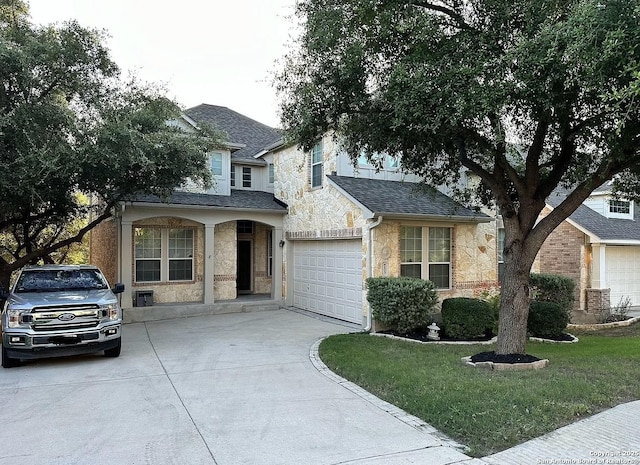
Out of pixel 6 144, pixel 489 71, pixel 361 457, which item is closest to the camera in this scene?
pixel 361 457

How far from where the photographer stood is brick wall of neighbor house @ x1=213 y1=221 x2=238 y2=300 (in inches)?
631

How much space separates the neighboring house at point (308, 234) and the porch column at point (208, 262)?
0.11ft

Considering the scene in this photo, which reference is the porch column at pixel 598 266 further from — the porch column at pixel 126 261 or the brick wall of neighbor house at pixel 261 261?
the porch column at pixel 126 261

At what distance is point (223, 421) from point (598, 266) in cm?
1560

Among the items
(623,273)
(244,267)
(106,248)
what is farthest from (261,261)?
(623,273)

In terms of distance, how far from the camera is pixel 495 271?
561 inches

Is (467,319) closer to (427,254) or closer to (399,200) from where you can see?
(427,254)

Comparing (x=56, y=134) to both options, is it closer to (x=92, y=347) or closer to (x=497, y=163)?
(x=92, y=347)

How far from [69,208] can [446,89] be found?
33.3ft

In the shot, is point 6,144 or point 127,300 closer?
point 6,144

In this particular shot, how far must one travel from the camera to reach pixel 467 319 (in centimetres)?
1080

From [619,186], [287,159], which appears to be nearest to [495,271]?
[619,186]

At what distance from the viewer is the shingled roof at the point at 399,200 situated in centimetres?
1215

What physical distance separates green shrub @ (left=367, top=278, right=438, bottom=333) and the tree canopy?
5.44 meters
